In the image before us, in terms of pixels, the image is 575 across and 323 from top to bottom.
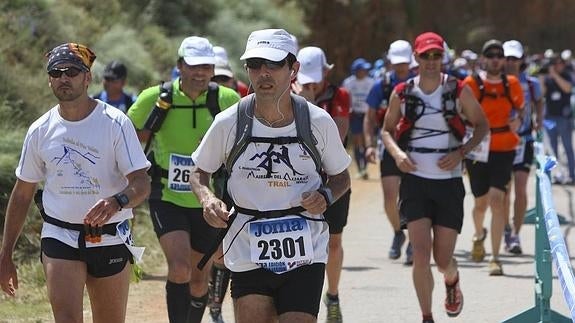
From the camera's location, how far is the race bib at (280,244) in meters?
5.91

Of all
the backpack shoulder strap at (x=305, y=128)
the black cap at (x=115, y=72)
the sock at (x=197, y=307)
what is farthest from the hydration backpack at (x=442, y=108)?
the black cap at (x=115, y=72)

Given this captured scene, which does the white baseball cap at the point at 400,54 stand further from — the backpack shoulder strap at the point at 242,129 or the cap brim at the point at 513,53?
the backpack shoulder strap at the point at 242,129

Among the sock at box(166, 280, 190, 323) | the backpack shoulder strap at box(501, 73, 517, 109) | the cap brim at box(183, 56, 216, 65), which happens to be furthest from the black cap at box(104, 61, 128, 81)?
the sock at box(166, 280, 190, 323)

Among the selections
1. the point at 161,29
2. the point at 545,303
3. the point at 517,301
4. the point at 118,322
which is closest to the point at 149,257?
the point at 517,301

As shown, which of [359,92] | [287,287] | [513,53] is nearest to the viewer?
[287,287]

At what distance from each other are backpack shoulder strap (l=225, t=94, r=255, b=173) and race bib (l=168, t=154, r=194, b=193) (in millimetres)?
2272

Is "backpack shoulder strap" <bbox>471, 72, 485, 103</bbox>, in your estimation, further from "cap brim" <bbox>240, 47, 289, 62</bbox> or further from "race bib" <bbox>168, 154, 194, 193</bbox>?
"cap brim" <bbox>240, 47, 289, 62</bbox>

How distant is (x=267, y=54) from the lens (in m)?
5.82

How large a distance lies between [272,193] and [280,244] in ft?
0.81

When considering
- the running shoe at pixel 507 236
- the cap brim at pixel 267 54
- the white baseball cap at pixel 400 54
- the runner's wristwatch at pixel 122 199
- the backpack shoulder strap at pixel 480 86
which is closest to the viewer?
the cap brim at pixel 267 54

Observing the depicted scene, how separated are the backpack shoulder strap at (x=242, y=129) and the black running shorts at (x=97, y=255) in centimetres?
89

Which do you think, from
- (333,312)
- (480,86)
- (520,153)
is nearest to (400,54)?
(480,86)

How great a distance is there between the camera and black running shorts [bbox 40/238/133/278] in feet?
20.9

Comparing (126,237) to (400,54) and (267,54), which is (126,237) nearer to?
(267,54)
